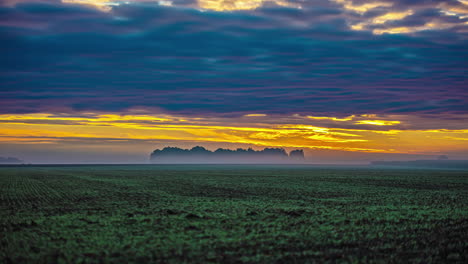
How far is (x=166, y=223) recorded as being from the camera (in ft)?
71.2

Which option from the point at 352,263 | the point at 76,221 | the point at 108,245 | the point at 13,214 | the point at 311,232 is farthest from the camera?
the point at 13,214

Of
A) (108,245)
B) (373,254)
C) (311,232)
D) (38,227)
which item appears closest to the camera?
(373,254)

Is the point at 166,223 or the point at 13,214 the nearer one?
the point at 166,223

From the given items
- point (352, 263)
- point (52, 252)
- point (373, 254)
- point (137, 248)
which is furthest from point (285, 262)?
point (52, 252)

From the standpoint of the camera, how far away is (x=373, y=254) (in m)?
14.9

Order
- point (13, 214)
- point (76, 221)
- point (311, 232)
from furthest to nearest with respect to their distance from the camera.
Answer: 1. point (13, 214)
2. point (76, 221)
3. point (311, 232)

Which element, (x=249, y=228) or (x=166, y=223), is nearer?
(x=249, y=228)

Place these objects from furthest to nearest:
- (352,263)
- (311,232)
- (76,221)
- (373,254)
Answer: (76,221)
(311,232)
(373,254)
(352,263)

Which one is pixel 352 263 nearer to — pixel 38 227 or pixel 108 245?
pixel 108 245

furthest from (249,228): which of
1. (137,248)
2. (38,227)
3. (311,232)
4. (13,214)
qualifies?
(13,214)

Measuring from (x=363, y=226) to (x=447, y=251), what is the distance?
5685 mm

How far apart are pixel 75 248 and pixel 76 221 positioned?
283 inches

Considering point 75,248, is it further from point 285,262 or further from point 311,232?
point 311,232

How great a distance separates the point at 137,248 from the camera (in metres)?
15.6
